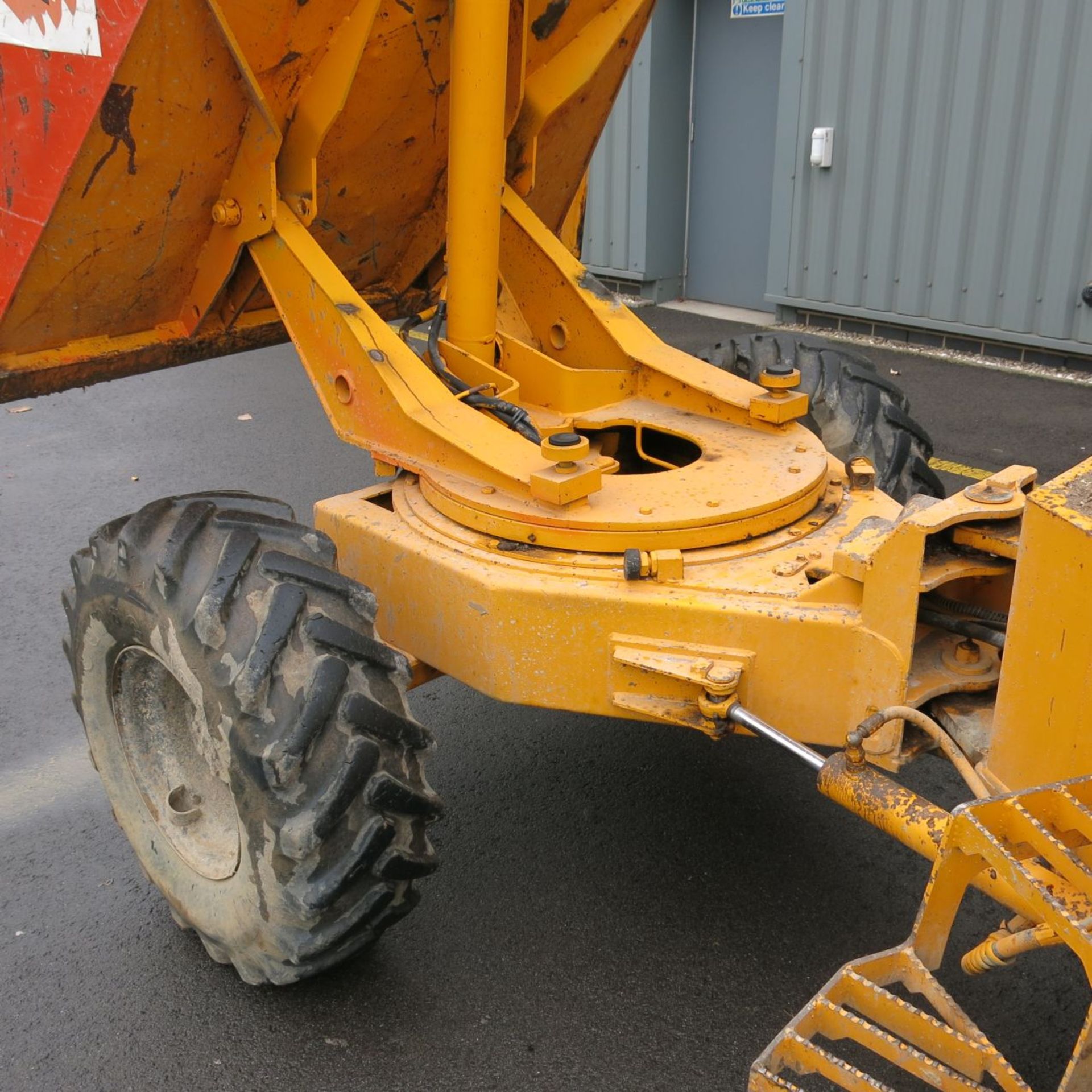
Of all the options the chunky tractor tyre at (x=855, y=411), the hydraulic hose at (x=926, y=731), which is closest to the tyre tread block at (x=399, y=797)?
the hydraulic hose at (x=926, y=731)

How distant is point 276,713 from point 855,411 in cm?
216

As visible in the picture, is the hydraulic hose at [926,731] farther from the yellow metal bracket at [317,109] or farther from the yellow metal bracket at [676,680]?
the yellow metal bracket at [317,109]

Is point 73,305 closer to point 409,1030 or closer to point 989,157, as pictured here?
point 409,1030

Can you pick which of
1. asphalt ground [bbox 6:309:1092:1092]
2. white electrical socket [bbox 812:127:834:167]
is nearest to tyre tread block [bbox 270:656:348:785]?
asphalt ground [bbox 6:309:1092:1092]

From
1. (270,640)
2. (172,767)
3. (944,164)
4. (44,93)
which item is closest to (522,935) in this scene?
(172,767)

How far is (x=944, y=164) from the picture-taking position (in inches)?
307

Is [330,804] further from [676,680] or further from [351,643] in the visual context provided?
[676,680]

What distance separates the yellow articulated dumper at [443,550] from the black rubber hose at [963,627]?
0.03 feet

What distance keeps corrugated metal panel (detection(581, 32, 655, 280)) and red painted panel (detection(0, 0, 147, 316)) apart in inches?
263

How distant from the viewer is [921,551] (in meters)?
2.20

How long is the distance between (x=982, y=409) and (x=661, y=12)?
417 centimetres

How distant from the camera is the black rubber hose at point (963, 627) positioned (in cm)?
233

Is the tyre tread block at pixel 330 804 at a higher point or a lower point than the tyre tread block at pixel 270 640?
lower

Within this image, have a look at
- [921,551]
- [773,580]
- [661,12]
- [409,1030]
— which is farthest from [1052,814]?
[661,12]
